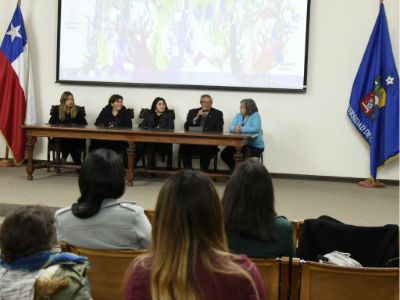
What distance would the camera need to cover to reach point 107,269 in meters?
2.05

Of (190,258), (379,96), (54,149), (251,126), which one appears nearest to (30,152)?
(54,149)

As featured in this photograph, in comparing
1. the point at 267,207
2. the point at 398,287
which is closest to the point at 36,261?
the point at 267,207

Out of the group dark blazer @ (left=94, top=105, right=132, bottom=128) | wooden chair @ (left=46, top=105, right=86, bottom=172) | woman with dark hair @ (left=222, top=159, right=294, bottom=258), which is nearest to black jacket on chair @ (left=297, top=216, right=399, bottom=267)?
woman with dark hair @ (left=222, top=159, right=294, bottom=258)

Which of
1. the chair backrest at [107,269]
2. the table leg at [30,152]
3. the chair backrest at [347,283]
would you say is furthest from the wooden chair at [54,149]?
the chair backrest at [347,283]

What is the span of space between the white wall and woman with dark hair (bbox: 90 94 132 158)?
405 mm

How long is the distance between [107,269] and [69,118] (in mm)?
5387

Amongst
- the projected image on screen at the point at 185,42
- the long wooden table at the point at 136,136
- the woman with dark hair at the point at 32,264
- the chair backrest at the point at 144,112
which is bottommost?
the woman with dark hair at the point at 32,264

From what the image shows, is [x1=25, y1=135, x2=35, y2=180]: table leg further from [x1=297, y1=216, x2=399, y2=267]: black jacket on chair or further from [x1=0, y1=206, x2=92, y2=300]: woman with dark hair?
[x1=0, y1=206, x2=92, y2=300]: woman with dark hair

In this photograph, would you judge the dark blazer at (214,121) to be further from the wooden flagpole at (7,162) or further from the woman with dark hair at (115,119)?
the wooden flagpole at (7,162)

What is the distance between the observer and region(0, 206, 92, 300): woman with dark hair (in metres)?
1.54

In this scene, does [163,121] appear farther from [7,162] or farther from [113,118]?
[7,162]

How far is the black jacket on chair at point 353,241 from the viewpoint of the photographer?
2.39 m

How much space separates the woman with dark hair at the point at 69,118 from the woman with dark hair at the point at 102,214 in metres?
5.16

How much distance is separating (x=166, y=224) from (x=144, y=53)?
248 inches
